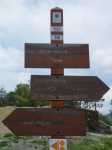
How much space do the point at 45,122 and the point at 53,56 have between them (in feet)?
4.01

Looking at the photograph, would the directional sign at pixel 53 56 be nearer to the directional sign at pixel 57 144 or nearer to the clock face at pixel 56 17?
the clock face at pixel 56 17

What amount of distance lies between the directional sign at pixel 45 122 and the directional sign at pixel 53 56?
85 cm

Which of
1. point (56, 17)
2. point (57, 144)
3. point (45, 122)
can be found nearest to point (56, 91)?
point (45, 122)

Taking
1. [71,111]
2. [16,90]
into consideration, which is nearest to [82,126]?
[71,111]

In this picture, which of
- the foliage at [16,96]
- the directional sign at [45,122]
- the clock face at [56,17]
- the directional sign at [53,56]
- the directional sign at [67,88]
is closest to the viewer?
the directional sign at [45,122]

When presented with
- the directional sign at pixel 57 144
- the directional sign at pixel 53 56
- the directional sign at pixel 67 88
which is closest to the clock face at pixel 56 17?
the directional sign at pixel 53 56

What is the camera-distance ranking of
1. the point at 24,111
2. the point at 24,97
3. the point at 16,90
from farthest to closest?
1. the point at 16,90
2. the point at 24,97
3. the point at 24,111

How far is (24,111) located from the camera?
29.8ft

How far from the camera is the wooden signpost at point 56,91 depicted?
29.8 feet

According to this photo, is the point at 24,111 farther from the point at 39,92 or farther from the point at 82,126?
the point at 82,126

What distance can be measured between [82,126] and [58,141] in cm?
52

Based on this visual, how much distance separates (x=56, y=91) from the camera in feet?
30.1

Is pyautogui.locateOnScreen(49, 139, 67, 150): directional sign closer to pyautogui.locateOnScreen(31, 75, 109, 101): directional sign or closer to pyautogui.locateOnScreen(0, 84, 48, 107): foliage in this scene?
pyautogui.locateOnScreen(31, 75, 109, 101): directional sign

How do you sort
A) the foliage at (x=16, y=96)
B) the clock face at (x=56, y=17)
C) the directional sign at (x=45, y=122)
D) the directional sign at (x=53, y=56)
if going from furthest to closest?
the foliage at (x=16, y=96), the clock face at (x=56, y=17), the directional sign at (x=53, y=56), the directional sign at (x=45, y=122)
